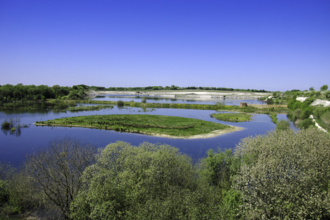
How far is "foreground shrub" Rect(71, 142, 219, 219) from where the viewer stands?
35.6ft

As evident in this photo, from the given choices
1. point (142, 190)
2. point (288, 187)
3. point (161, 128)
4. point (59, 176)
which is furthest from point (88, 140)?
point (288, 187)

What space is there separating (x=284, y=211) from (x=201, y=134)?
82.7ft

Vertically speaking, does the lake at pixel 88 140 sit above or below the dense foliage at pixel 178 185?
below

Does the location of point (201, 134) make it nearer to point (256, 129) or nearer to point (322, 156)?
point (256, 129)

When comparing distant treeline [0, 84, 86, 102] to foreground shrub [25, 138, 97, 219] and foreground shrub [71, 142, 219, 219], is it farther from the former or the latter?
foreground shrub [71, 142, 219, 219]

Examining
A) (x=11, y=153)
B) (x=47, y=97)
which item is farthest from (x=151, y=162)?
(x=47, y=97)

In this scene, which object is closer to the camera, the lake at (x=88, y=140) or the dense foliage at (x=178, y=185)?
the dense foliage at (x=178, y=185)

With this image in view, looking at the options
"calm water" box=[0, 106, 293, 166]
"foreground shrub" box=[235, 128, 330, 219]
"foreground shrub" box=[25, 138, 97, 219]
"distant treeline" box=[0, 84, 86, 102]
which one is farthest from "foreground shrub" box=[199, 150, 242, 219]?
"distant treeline" box=[0, 84, 86, 102]

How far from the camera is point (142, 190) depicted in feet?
39.4

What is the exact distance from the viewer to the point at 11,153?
82.3 feet

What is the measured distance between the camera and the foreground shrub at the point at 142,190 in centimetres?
1086

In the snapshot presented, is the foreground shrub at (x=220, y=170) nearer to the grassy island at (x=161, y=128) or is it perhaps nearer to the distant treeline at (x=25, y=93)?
the grassy island at (x=161, y=128)

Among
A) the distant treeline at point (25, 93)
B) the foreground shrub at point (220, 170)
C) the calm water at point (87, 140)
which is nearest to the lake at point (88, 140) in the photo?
the calm water at point (87, 140)

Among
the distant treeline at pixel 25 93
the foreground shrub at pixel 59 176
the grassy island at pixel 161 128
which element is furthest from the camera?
the distant treeline at pixel 25 93
